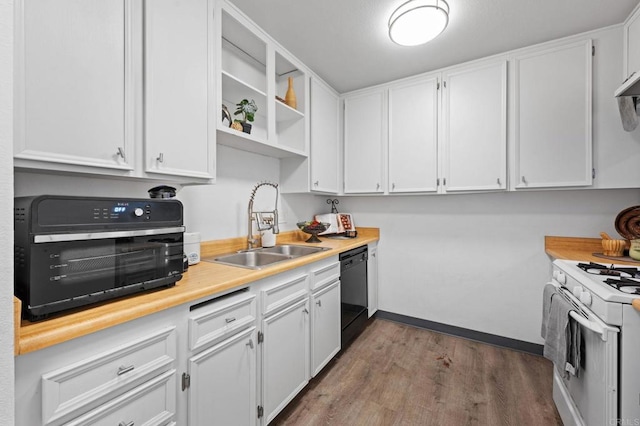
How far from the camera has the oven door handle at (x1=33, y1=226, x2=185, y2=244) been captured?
2.59ft

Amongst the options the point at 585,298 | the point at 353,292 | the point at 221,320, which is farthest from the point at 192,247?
the point at 585,298

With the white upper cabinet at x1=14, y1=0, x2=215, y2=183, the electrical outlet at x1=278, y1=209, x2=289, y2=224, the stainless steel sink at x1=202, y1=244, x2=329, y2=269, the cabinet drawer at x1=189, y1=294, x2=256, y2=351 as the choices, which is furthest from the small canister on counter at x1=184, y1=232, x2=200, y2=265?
the electrical outlet at x1=278, y1=209, x2=289, y2=224

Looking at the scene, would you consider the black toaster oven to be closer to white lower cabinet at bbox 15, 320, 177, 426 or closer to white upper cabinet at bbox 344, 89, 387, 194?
white lower cabinet at bbox 15, 320, 177, 426

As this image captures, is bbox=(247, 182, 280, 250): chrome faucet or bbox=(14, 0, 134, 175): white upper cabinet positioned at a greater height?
bbox=(14, 0, 134, 175): white upper cabinet

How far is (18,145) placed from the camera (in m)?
0.86

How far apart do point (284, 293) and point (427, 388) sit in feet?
4.09

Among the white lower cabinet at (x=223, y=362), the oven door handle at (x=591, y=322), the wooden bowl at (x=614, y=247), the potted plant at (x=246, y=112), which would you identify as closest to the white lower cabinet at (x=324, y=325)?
the white lower cabinet at (x=223, y=362)

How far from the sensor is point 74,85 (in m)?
0.98

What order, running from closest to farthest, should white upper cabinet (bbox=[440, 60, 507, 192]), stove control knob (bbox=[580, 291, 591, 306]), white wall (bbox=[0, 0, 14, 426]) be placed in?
white wall (bbox=[0, 0, 14, 426]) < stove control knob (bbox=[580, 291, 591, 306]) < white upper cabinet (bbox=[440, 60, 507, 192])

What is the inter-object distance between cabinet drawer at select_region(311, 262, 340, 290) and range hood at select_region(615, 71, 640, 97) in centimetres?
189

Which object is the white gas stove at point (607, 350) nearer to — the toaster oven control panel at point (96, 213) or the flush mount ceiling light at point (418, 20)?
the flush mount ceiling light at point (418, 20)

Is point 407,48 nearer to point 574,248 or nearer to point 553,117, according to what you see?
point 553,117

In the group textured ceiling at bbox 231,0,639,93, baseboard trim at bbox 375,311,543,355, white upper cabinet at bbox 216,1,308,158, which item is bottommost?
baseboard trim at bbox 375,311,543,355

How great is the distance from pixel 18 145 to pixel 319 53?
1933 millimetres
